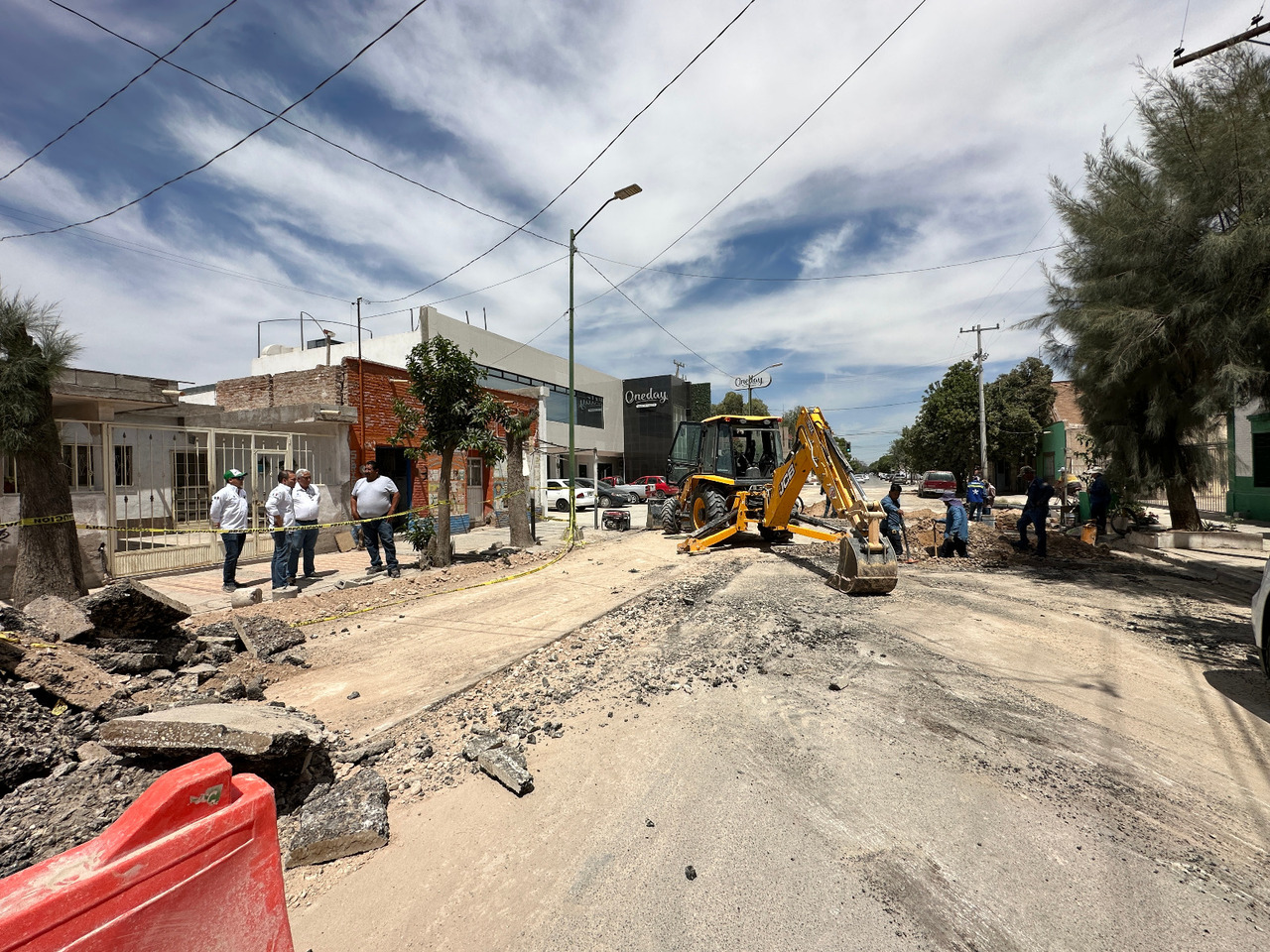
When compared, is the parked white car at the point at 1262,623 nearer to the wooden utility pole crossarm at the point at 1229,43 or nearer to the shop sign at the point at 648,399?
the wooden utility pole crossarm at the point at 1229,43

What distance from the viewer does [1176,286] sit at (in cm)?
936

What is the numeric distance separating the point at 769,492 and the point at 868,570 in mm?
3936

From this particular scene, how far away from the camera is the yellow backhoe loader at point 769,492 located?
7488 mm

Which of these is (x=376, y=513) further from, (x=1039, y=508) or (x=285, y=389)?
(x=1039, y=508)

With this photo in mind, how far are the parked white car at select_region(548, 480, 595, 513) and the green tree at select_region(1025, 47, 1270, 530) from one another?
16.0 meters

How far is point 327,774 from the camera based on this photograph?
3234 mm

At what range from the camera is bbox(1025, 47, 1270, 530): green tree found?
8.43m

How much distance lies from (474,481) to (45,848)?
15.6 meters

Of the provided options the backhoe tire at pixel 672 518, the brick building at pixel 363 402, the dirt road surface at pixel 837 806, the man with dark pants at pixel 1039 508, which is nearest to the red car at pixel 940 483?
the man with dark pants at pixel 1039 508

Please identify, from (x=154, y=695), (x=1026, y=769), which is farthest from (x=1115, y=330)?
(x=154, y=695)

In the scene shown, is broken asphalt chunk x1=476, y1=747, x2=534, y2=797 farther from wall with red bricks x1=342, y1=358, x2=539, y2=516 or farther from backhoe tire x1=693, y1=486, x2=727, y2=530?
wall with red bricks x1=342, y1=358, x2=539, y2=516

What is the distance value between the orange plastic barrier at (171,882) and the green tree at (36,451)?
7.00m

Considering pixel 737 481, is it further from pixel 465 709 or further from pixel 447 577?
pixel 465 709

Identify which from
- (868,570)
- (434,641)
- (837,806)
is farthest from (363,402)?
(837,806)
